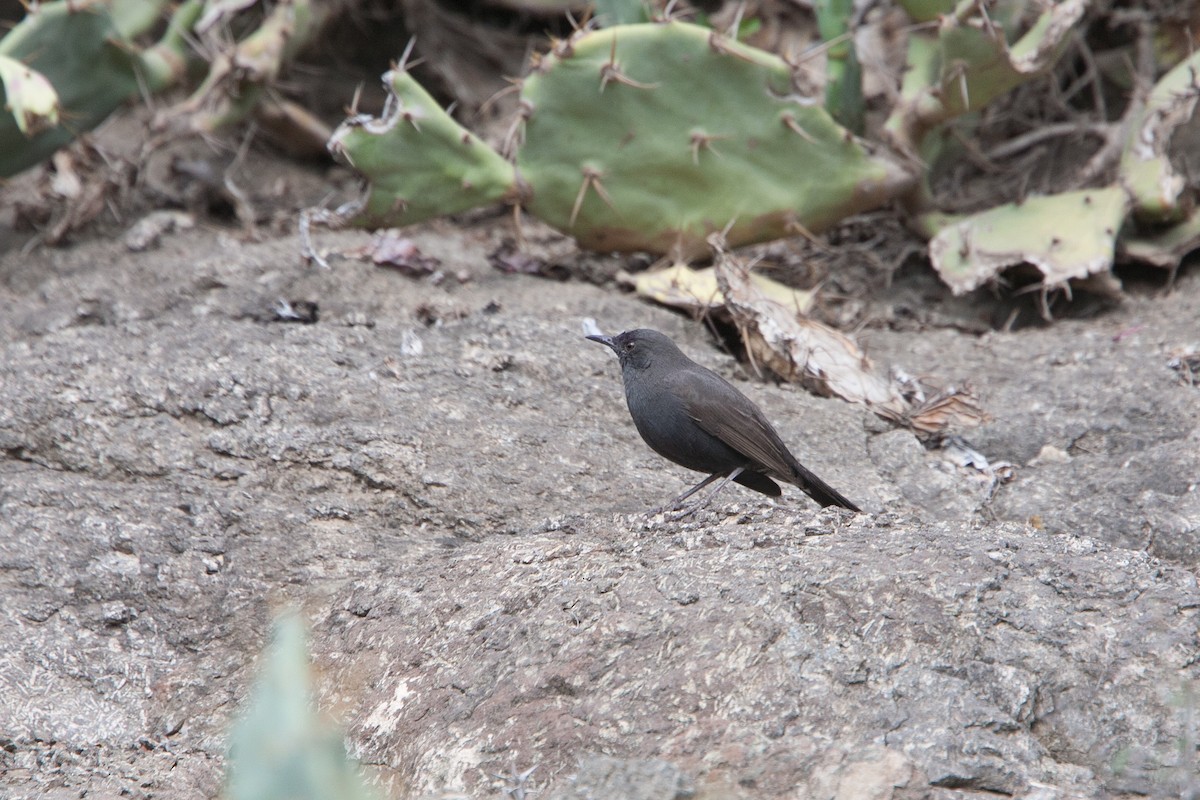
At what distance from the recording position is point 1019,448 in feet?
16.8

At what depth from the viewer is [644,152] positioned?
595 centimetres

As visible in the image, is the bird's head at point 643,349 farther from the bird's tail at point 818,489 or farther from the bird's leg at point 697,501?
the bird's tail at point 818,489

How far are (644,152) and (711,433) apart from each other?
1.99m

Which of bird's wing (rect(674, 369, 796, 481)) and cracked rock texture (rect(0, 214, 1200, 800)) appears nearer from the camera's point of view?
cracked rock texture (rect(0, 214, 1200, 800))

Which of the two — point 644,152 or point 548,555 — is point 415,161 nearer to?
point 644,152

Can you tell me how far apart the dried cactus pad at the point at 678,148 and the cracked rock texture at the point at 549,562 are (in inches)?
17.8

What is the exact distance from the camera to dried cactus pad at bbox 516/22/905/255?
226 inches

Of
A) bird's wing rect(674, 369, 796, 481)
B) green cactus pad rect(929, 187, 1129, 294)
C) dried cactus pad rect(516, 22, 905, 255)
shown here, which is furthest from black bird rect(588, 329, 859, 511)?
green cactus pad rect(929, 187, 1129, 294)

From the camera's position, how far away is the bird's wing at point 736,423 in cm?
438

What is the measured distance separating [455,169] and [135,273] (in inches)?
68.3

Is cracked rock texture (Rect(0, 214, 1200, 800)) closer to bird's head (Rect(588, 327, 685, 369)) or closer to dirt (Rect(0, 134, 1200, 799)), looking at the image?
dirt (Rect(0, 134, 1200, 799))

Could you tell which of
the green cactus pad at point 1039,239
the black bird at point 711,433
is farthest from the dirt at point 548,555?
the green cactus pad at point 1039,239

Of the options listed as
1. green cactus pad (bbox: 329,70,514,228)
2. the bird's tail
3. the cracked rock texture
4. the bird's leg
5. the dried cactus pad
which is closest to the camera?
the cracked rock texture

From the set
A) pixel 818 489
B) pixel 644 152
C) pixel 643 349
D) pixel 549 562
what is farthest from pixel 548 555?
pixel 644 152
